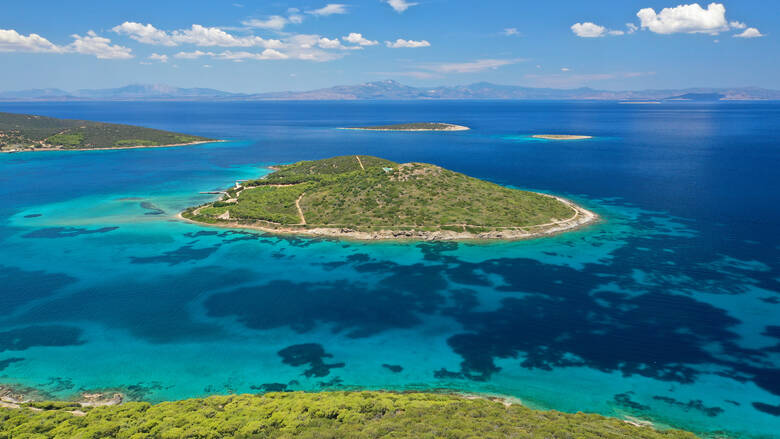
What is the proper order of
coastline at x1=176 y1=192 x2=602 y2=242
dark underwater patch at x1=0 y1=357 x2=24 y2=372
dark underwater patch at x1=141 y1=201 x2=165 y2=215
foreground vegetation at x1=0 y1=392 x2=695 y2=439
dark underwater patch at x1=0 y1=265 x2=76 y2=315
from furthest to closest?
dark underwater patch at x1=141 y1=201 x2=165 y2=215, coastline at x1=176 y1=192 x2=602 y2=242, dark underwater patch at x1=0 y1=265 x2=76 y2=315, dark underwater patch at x1=0 y1=357 x2=24 y2=372, foreground vegetation at x1=0 y1=392 x2=695 y2=439

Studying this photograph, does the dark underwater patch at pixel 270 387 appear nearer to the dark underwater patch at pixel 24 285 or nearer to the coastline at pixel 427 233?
the dark underwater patch at pixel 24 285

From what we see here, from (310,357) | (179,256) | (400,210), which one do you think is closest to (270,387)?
(310,357)

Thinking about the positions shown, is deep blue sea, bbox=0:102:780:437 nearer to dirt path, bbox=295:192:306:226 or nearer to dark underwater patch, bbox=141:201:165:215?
dark underwater patch, bbox=141:201:165:215

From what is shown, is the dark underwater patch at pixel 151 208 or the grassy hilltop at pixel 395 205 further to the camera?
the dark underwater patch at pixel 151 208

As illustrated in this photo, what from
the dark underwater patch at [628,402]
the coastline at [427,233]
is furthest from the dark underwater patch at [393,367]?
the coastline at [427,233]

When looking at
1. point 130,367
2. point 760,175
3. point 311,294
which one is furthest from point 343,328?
point 760,175

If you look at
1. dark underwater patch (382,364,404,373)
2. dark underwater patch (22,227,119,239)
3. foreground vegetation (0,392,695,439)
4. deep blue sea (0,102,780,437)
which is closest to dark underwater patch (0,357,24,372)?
deep blue sea (0,102,780,437)
